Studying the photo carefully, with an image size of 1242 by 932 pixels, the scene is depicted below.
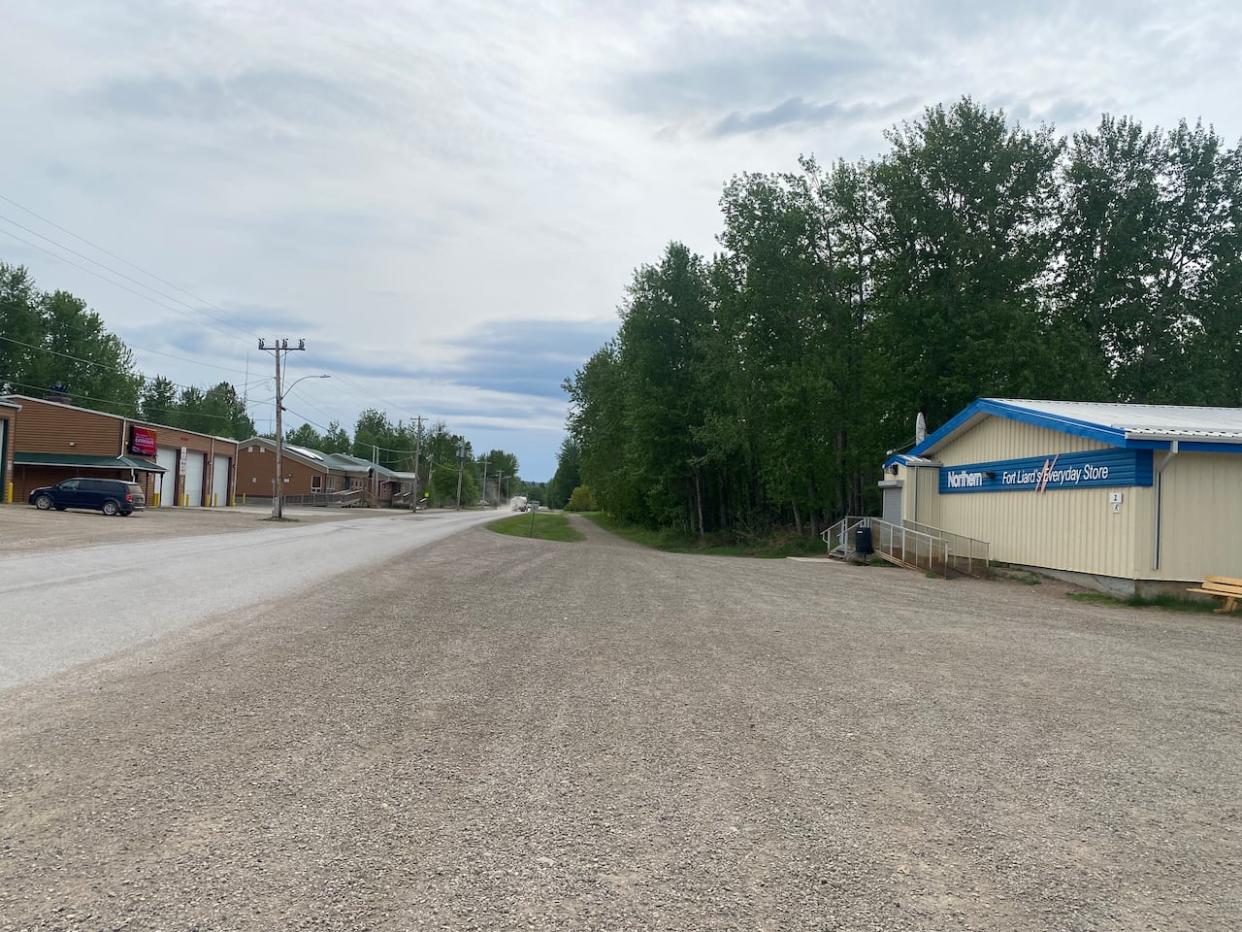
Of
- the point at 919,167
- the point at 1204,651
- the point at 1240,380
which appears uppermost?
the point at 919,167

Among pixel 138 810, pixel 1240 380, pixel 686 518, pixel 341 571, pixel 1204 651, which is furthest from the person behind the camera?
pixel 686 518

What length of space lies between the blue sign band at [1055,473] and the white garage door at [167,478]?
47.6m

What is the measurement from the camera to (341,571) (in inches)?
657

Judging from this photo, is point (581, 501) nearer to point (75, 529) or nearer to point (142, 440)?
point (142, 440)

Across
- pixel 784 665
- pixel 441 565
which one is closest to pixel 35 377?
pixel 441 565

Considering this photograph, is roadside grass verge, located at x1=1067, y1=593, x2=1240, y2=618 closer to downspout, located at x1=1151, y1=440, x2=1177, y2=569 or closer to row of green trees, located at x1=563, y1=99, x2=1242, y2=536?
downspout, located at x1=1151, y1=440, x2=1177, y2=569

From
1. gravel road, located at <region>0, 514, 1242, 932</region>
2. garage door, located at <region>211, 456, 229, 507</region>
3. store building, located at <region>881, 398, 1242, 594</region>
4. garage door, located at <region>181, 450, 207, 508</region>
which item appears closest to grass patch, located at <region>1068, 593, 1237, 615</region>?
store building, located at <region>881, 398, 1242, 594</region>

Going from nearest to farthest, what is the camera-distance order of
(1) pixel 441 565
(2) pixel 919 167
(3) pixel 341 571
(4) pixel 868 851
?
(4) pixel 868 851, (3) pixel 341 571, (1) pixel 441 565, (2) pixel 919 167

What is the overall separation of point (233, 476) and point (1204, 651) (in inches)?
2581

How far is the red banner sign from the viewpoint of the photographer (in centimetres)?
4928

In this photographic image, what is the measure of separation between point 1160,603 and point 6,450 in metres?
49.0

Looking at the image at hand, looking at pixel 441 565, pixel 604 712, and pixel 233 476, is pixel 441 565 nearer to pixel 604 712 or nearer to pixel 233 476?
pixel 604 712

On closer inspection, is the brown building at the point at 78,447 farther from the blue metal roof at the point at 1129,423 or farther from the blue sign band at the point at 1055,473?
the blue metal roof at the point at 1129,423

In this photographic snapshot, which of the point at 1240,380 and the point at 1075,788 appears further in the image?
the point at 1240,380
